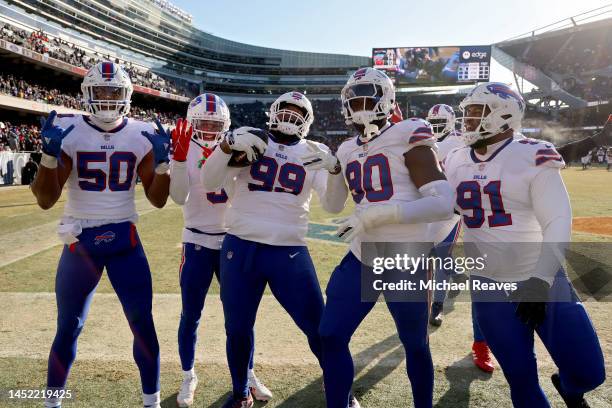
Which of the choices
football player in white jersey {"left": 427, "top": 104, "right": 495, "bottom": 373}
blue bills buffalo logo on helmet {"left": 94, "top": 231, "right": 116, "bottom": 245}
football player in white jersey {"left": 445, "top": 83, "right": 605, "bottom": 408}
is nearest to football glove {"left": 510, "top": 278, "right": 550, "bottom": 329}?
football player in white jersey {"left": 445, "top": 83, "right": 605, "bottom": 408}

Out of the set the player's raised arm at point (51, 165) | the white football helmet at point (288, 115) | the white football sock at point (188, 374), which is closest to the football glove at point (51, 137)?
the player's raised arm at point (51, 165)

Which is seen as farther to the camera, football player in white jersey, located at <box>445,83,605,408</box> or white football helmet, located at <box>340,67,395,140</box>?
white football helmet, located at <box>340,67,395,140</box>

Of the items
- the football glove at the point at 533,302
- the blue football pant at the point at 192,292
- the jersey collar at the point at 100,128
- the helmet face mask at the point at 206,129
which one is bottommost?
the blue football pant at the point at 192,292

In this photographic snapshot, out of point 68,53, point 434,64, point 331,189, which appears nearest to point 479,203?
point 331,189

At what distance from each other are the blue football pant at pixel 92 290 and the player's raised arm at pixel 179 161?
0.49 meters

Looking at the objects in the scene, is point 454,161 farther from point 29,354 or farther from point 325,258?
point 325,258

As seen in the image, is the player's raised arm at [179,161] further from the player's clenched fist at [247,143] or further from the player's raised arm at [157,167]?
the player's clenched fist at [247,143]

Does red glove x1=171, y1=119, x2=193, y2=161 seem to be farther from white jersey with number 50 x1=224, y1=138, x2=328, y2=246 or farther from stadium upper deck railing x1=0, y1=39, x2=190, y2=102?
stadium upper deck railing x1=0, y1=39, x2=190, y2=102

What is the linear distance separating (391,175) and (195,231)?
1.75 m

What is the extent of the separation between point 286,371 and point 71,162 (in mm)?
2344

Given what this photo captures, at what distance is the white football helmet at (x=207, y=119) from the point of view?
159 inches

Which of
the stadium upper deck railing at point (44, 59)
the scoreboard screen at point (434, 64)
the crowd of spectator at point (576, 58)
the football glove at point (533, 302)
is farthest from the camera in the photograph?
the crowd of spectator at point (576, 58)

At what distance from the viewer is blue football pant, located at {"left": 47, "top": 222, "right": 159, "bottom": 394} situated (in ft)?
10.1

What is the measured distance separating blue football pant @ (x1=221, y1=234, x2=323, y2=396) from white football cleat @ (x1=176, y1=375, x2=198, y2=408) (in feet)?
1.24
